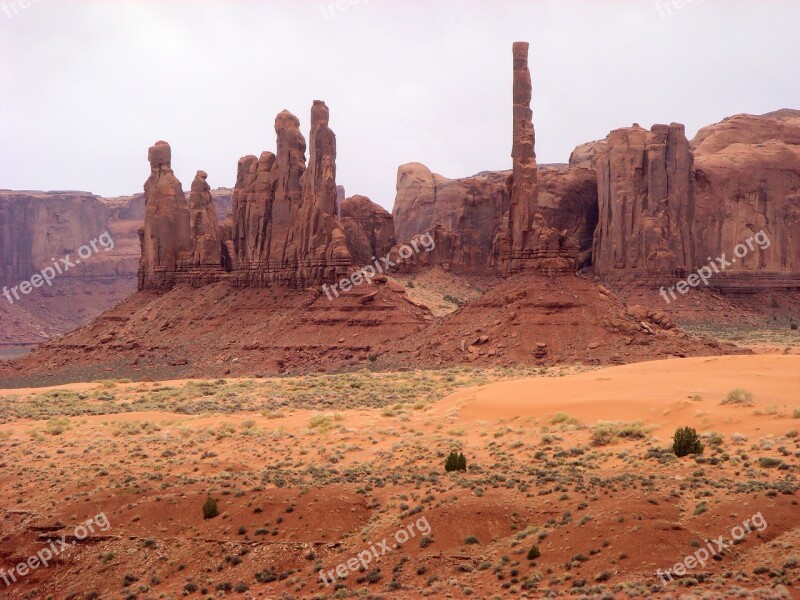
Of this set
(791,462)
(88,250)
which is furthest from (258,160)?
(88,250)

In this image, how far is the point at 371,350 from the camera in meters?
63.2

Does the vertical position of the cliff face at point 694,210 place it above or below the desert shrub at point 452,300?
above

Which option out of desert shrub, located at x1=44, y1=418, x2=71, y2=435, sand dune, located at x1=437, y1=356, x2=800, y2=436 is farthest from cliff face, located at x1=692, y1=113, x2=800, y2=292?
desert shrub, located at x1=44, y1=418, x2=71, y2=435

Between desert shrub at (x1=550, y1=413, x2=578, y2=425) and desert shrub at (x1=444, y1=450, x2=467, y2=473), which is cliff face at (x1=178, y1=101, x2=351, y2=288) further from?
desert shrub at (x1=444, y1=450, x2=467, y2=473)

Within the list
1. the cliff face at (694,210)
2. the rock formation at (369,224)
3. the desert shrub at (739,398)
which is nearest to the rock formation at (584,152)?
the cliff face at (694,210)

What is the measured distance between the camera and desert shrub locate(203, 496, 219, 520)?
2519 centimetres

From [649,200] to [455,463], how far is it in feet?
224

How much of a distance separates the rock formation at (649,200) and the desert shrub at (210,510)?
6861 cm

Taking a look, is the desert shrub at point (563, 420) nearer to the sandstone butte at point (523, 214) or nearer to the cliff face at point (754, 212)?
the sandstone butte at point (523, 214)

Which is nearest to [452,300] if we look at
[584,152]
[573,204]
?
[573,204]

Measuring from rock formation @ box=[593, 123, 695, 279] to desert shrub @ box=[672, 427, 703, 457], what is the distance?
2559 inches

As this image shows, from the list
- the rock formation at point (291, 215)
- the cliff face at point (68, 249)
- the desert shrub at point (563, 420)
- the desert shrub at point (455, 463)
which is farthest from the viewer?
the cliff face at point (68, 249)

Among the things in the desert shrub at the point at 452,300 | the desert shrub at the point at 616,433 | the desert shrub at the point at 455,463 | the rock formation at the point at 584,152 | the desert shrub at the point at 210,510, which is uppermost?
the rock formation at the point at 584,152

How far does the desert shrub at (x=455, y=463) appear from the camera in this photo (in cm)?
2673
